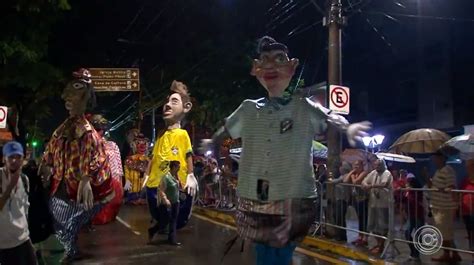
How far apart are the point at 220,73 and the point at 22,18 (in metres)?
5.89

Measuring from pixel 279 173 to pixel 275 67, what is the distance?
2.45 feet

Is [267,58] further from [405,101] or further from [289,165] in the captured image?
[405,101]

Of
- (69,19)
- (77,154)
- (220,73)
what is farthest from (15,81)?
(77,154)

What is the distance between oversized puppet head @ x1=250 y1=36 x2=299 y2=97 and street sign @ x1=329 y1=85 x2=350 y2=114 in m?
6.55

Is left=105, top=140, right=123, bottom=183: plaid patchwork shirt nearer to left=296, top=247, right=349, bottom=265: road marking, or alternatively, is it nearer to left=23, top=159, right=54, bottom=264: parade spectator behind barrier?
left=23, top=159, right=54, bottom=264: parade spectator behind barrier

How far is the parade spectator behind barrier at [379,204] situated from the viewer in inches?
356

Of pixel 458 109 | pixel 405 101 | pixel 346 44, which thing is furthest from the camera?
pixel 346 44

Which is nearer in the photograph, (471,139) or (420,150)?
(471,139)

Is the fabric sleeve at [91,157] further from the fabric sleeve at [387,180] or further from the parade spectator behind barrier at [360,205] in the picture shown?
the parade spectator behind barrier at [360,205]

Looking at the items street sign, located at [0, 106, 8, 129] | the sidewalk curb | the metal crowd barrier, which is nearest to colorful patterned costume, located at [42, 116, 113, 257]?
the sidewalk curb

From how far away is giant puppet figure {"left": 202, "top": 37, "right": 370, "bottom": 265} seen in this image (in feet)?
12.3

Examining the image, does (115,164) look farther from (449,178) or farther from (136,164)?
(136,164)

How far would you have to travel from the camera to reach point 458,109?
22.2m

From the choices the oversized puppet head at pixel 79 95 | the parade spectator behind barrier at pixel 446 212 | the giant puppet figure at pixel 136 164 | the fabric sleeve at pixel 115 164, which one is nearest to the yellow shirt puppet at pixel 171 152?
the fabric sleeve at pixel 115 164
